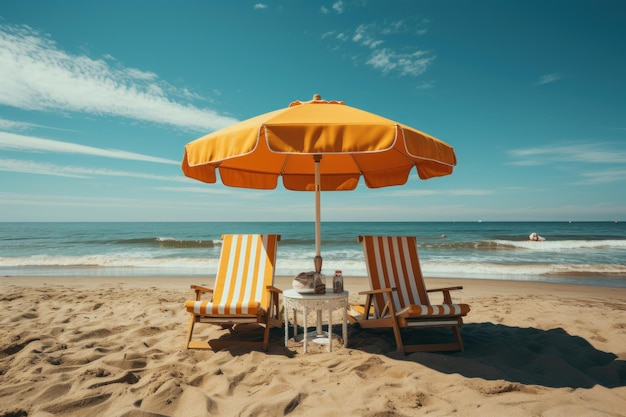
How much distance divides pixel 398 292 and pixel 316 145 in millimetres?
2369

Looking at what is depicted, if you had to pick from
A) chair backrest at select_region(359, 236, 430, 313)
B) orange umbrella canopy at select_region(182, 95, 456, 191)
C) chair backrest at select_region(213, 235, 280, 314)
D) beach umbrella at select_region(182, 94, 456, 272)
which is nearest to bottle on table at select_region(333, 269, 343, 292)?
beach umbrella at select_region(182, 94, 456, 272)

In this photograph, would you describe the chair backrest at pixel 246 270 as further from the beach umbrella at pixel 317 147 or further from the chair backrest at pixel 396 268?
the chair backrest at pixel 396 268

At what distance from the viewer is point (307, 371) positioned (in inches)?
121

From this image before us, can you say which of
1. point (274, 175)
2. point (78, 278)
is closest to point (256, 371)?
point (274, 175)

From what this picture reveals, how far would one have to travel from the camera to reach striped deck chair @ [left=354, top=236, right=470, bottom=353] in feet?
11.9

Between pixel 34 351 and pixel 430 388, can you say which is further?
pixel 34 351

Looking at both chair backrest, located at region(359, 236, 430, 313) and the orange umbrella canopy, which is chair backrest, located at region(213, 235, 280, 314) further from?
chair backrest, located at region(359, 236, 430, 313)

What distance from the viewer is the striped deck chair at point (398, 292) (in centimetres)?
363

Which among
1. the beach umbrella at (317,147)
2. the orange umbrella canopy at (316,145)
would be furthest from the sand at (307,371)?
the orange umbrella canopy at (316,145)

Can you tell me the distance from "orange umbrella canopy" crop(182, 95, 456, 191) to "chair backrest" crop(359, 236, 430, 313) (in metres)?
0.80

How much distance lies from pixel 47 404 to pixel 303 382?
67.8 inches

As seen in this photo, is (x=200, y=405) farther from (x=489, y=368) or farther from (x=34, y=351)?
(x=489, y=368)

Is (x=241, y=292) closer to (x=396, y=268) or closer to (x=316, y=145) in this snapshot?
(x=396, y=268)

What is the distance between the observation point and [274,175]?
499cm
